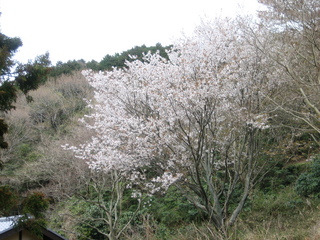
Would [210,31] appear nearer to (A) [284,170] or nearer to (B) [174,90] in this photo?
(B) [174,90]

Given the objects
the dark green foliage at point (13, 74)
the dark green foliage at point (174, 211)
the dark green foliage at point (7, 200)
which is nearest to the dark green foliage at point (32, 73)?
the dark green foliage at point (13, 74)

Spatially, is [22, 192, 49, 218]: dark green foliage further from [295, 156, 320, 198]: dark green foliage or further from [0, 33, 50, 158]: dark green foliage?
[295, 156, 320, 198]: dark green foliage

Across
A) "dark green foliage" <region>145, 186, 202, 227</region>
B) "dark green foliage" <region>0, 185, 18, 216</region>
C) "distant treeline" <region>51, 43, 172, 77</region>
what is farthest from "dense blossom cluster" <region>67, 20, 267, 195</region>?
"distant treeline" <region>51, 43, 172, 77</region>

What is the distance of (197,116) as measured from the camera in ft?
23.7

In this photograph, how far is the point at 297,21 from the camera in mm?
7281

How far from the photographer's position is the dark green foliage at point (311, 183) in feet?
29.1

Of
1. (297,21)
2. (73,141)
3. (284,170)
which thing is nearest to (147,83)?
(297,21)

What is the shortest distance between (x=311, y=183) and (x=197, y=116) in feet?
15.1

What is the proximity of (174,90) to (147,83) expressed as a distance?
63.0 inches

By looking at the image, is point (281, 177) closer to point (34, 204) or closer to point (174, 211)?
point (174, 211)

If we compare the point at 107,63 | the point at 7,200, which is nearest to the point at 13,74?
the point at 7,200

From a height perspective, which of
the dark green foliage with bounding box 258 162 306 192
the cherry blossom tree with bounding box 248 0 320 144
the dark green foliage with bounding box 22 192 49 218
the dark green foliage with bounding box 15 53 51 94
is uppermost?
the dark green foliage with bounding box 15 53 51 94

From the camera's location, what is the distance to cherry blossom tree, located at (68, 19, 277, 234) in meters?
7.11

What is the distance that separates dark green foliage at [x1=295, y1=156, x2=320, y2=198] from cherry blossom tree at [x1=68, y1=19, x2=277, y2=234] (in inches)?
85.3
